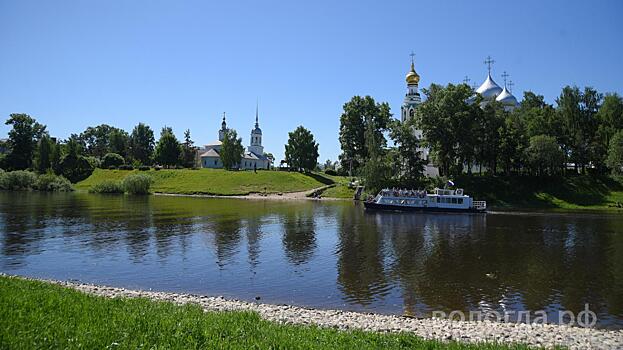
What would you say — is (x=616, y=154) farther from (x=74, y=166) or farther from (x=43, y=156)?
(x=43, y=156)

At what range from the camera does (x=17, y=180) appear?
95438 millimetres

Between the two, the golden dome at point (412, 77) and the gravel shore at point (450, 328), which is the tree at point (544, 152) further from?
the gravel shore at point (450, 328)

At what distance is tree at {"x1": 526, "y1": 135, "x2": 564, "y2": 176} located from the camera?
64.4m

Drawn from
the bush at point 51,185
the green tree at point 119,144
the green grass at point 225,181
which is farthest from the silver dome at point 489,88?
the green tree at point 119,144

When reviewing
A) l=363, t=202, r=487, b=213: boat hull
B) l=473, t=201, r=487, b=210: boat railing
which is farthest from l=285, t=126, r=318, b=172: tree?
l=473, t=201, r=487, b=210: boat railing

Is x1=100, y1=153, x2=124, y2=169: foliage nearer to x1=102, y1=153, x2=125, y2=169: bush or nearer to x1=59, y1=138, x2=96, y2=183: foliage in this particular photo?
x1=102, y1=153, x2=125, y2=169: bush

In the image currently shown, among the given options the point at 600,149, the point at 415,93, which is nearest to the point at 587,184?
the point at 600,149

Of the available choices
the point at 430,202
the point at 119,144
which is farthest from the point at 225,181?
the point at 119,144

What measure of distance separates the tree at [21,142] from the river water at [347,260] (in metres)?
84.8

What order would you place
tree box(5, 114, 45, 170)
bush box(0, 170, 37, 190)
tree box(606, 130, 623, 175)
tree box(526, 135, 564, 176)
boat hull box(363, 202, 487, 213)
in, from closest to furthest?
boat hull box(363, 202, 487, 213) → tree box(606, 130, 623, 175) → tree box(526, 135, 564, 176) → bush box(0, 170, 37, 190) → tree box(5, 114, 45, 170)

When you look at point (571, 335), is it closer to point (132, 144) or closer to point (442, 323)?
point (442, 323)

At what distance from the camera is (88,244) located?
29531mm

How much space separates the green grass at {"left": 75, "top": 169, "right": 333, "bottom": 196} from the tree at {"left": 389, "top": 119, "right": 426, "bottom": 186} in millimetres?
23801

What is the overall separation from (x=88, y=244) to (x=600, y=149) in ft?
236
